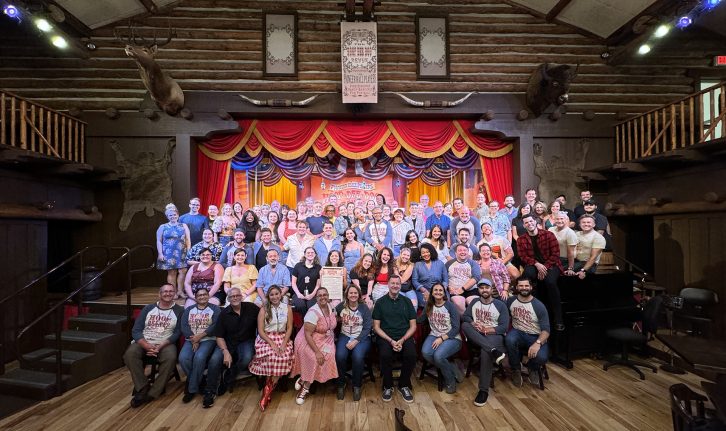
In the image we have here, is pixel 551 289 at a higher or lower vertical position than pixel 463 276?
lower

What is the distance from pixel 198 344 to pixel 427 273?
3089mm

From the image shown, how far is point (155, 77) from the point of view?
21.6ft

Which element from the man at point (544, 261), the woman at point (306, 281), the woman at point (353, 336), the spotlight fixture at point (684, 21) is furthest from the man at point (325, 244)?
the spotlight fixture at point (684, 21)

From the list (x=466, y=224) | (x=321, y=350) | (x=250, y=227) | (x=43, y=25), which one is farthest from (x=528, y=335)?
(x=43, y=25)

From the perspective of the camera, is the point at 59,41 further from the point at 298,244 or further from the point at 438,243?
the point at 438,243

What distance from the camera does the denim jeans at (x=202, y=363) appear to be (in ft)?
13.1

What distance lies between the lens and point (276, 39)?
7672mm

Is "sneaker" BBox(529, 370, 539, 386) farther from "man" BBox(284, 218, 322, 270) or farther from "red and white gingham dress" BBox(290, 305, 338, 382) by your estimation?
"man" BBox(284, 218, 322, 270)

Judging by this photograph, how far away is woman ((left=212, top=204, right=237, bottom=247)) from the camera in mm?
5840

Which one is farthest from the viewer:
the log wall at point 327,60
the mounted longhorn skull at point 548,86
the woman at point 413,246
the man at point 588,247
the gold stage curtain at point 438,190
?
the gold stage curtain at point 438,190

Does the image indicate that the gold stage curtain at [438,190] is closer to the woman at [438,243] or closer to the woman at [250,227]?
the woman at [438,243]

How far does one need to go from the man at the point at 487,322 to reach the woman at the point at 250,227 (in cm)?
362

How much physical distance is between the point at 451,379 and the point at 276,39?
293 inches

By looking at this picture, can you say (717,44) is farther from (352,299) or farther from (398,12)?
(352,299)
